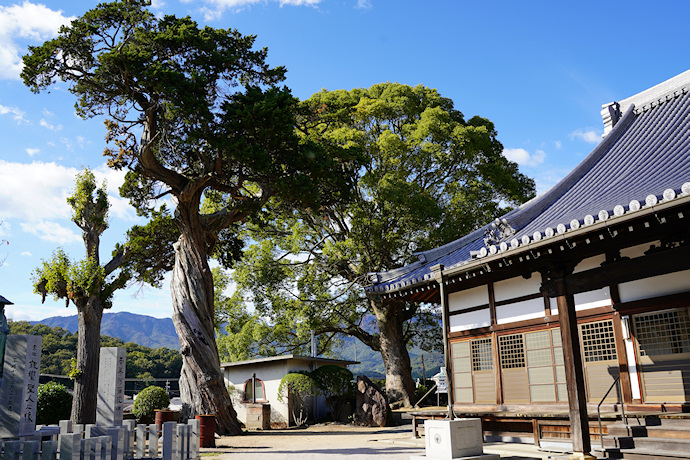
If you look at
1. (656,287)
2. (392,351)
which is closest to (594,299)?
(656,287)

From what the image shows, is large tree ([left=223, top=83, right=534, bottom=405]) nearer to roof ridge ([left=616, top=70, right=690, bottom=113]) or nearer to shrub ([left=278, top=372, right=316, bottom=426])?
shrub ([left=278, top=372, right=316, bottom=426])

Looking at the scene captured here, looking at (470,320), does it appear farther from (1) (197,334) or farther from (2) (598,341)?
(1) (197,334)

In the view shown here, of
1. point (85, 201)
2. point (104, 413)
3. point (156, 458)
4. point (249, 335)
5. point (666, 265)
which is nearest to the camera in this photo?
point (666, 265)

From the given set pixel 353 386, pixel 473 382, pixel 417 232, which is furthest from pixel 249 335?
pixel 473 382

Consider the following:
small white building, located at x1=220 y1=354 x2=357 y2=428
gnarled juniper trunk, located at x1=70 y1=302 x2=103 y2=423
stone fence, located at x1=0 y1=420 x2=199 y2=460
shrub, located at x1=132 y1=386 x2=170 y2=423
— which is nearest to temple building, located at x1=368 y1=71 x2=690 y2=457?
stone fence, located at x1=0 y1=420 x2=199 y2=460

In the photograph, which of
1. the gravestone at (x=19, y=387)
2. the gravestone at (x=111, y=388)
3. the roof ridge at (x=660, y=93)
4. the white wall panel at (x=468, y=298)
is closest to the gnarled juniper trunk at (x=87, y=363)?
the gravestone at (x=111, y=388)

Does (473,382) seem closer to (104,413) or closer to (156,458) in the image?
(156,458)

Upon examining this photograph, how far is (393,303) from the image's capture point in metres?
22.3

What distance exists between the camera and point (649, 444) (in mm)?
8289

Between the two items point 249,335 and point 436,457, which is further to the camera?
point 249,335

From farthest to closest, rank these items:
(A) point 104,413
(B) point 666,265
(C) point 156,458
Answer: (A) point 104,413 → (C) point 156,458 → (B) point 666,265

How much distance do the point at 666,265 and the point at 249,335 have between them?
20389mm

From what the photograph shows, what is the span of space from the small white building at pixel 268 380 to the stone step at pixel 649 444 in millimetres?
15187

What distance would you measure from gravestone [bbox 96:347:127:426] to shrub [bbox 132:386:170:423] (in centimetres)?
614
